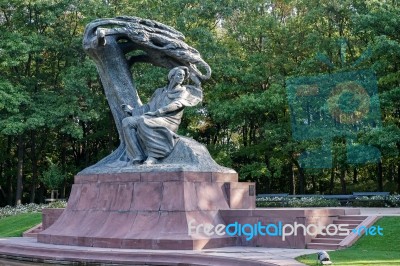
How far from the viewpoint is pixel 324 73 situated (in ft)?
88.2

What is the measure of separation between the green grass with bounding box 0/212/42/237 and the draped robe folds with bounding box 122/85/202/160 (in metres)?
6.10

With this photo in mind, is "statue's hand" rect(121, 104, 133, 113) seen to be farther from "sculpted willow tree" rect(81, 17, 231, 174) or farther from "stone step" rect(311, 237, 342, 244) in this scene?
"stone step" rect(311, 237, 342, 244)

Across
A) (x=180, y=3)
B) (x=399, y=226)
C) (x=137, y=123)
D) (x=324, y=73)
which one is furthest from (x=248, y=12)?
(x=399, y=226)

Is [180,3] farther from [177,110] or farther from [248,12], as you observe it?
[177,110]

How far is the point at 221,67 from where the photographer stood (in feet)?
93.3

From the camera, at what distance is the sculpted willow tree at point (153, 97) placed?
14594mm

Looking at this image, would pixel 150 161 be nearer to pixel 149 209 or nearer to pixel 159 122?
pixel 159 122

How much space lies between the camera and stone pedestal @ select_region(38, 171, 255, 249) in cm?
1275

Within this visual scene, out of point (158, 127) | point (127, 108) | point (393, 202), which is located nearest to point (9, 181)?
point (127, 108)

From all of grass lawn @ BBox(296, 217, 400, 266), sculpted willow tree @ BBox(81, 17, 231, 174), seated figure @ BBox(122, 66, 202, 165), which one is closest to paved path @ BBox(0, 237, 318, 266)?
grass lawn @ BBox(296, 217, 400, 266)

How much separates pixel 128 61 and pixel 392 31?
436 inches

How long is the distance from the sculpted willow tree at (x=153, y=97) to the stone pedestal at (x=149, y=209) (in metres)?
0.40

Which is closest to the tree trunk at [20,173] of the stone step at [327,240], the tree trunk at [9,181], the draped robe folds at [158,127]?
the tree trunk at [9,181]

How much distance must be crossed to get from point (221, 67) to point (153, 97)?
1290cm
